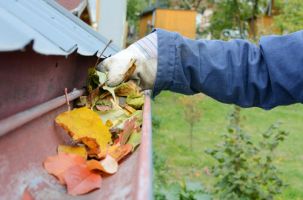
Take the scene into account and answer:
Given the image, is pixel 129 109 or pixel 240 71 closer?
pixel 129 109

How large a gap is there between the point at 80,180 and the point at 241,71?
1222mm

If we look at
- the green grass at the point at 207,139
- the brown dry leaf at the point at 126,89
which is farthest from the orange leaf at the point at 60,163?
the green grass at the point at 207,139

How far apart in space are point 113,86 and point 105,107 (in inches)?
6.9

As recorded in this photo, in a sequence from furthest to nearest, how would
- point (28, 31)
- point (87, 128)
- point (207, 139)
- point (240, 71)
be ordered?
point (207, 139), point (240, 71), point (87, 128), point (28, 31)

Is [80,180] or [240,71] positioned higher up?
[80,180]

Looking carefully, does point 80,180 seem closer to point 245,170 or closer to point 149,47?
point 149,47

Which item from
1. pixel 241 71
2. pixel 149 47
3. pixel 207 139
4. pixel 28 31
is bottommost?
pixel 207 139

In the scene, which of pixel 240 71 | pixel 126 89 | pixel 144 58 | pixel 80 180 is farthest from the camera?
pixel 240 71

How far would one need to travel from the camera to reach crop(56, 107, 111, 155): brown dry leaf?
1.27 m

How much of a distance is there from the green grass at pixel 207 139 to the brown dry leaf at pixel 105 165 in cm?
437

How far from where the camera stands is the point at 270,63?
2.15 m

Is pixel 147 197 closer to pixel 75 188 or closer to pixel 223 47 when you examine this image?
pixel 75 188

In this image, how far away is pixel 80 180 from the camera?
1.10 meters

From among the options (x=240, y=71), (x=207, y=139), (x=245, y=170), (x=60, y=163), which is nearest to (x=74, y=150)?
(x=60, y=163)
